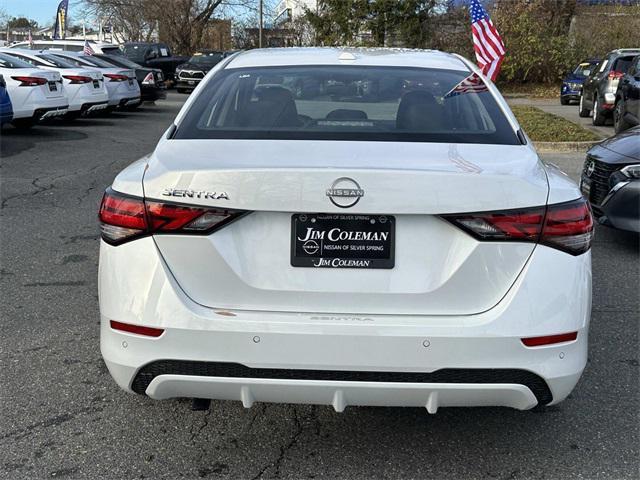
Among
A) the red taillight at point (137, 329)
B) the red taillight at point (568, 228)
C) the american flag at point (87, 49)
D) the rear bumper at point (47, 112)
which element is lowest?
the rear bumper at point (47, 112)

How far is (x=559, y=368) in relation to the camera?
9.03 feet

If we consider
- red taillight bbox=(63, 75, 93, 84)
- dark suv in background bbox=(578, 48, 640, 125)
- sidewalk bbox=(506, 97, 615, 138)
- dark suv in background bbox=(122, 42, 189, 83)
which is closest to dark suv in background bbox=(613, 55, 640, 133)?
sidewalk bbox=(506, 97, 615, 138)

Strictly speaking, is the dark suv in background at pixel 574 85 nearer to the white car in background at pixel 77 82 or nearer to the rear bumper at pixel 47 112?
the white car in background at pixel 77 82

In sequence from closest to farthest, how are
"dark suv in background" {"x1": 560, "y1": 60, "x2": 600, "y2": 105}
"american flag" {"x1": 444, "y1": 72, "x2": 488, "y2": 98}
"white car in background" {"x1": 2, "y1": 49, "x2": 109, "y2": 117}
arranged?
"american flag" {"x1": 444, "y1": 72, "x2": 488, "y2": 98} → "white car in background" {"x1": 2, "y1": 49, "x2": 109, "y2": 117} → "dark suv in background" {"x1": 560, "y1": 60, "x2": 600, "y2": 105}

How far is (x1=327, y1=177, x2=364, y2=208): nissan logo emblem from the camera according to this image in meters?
2.57

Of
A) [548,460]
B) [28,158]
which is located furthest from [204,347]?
[28,158]

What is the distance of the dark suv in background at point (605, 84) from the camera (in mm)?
16594

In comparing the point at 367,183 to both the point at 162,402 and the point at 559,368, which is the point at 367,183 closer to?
the point at 559,368

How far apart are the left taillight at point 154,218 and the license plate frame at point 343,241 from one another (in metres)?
0.24

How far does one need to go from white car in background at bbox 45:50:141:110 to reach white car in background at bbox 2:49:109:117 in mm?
769

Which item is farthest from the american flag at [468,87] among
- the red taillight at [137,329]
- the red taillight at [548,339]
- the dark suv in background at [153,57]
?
the dark suv in background at [153,57]

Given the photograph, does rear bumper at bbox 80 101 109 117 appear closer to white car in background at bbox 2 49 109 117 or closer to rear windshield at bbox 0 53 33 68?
white car in background at bbox 2 49 109 117

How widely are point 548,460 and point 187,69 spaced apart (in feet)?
87.9

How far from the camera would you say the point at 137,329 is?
108 inches
